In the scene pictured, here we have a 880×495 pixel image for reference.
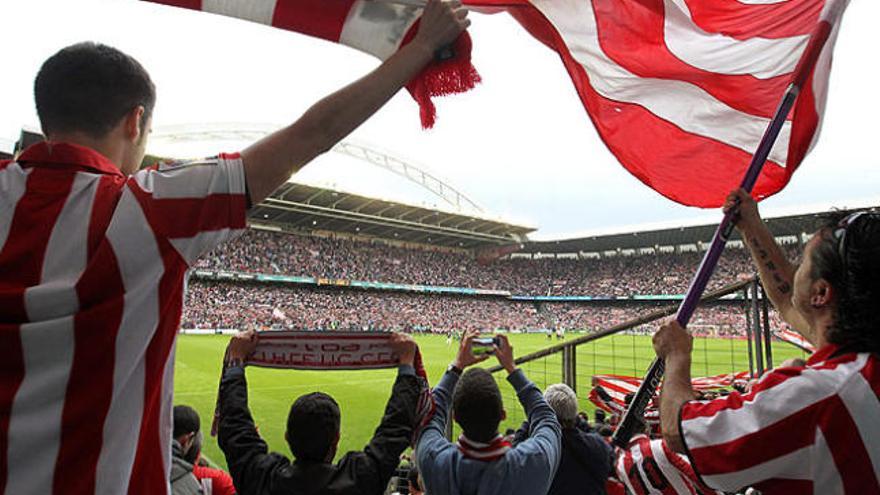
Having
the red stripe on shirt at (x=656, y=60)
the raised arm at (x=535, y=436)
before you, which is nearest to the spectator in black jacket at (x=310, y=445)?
the raised arm at (x=535, y=436)

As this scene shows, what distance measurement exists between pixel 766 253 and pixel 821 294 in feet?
2.55

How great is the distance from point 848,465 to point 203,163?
137 cm

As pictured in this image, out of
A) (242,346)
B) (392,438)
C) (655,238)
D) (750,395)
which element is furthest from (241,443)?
(655,238)

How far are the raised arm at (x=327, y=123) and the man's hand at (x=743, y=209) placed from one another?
1.40m

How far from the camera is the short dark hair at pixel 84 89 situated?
972 millimetres

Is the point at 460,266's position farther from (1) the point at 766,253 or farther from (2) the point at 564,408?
(1) the point at 766,253

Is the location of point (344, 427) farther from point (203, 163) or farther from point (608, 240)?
point (608, 240)

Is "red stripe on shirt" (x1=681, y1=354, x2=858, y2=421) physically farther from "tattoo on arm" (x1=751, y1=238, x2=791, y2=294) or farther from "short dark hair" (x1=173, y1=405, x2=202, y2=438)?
"short dark hair" (x1=173, y1=405, x2=202, y2=438)

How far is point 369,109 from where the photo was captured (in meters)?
1.01

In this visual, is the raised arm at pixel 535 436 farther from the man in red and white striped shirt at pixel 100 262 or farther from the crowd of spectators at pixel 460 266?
the crowd of spectators at pixel 460 266

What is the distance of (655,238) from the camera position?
145 ft

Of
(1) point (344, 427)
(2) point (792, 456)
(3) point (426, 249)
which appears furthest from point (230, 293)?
(2) point (792, 456)

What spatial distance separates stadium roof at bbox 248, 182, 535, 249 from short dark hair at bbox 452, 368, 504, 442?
2945 cm

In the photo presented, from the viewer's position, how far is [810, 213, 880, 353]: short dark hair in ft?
3.82
